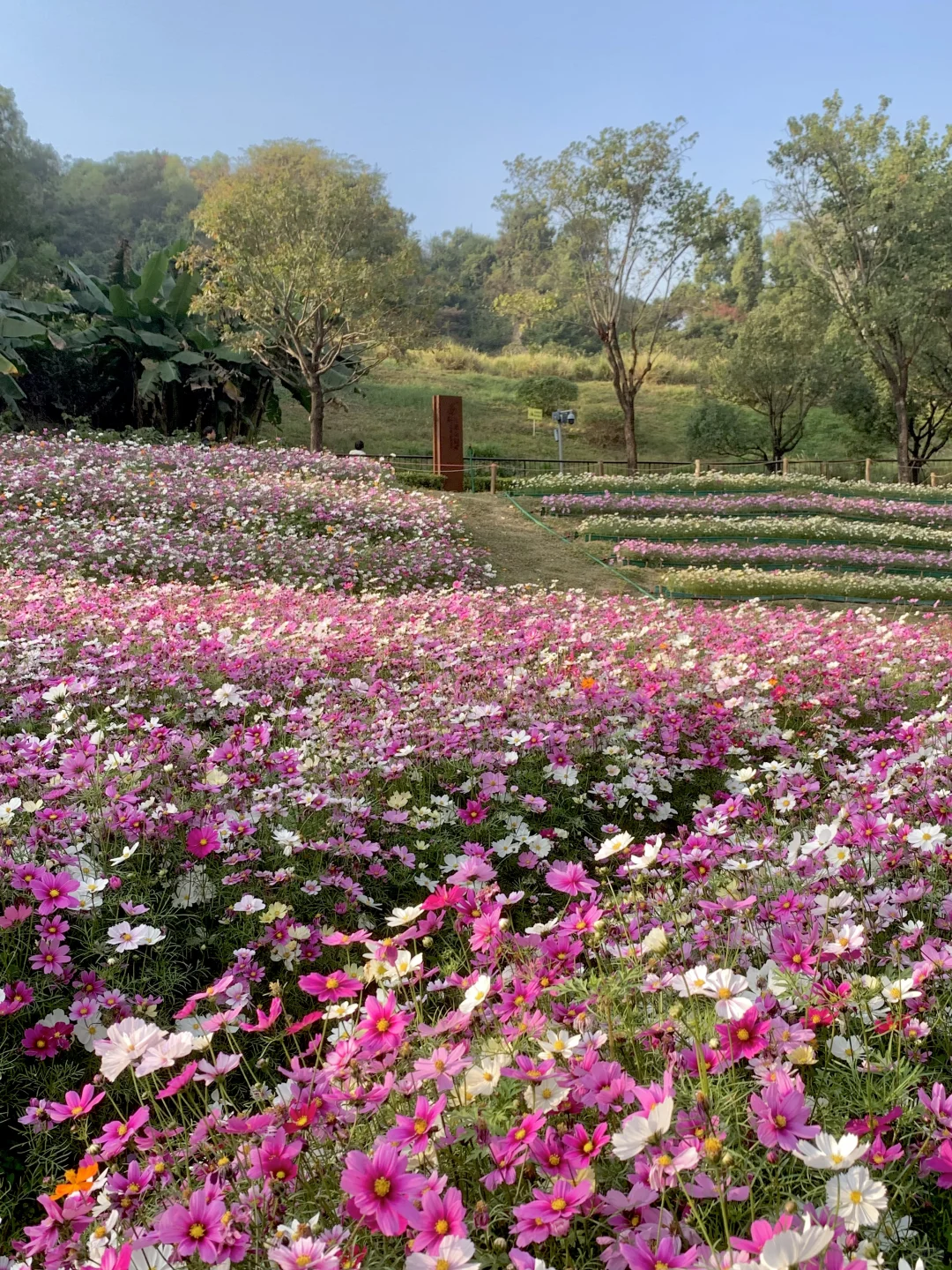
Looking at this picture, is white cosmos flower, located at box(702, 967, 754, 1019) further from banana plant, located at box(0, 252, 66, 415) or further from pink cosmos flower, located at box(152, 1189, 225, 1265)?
banana plant, located at box(0, 252, 66, 415)

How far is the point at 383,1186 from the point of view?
121 cm

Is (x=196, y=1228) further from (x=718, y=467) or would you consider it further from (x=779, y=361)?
(x=779, y=361)

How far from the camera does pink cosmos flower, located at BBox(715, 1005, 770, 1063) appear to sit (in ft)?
4.72

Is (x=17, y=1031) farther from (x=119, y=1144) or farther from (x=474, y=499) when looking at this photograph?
(x=474, y=499)

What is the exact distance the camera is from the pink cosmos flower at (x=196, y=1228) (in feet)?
4.06

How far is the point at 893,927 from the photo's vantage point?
2.48m

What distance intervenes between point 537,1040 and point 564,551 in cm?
1255

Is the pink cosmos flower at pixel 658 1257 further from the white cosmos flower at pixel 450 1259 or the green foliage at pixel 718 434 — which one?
the green foliage at pixel 718 434

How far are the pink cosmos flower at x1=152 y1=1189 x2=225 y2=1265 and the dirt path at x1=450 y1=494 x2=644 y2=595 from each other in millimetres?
10255

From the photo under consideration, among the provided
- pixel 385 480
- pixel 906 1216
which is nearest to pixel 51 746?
pixel 906 1216

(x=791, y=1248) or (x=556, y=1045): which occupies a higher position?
(x=791, y=1248)

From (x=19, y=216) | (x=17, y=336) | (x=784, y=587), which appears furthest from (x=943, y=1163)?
(x=19, y=216)

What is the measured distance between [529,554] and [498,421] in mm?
23908

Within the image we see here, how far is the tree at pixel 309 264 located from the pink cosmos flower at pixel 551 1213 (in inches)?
774
